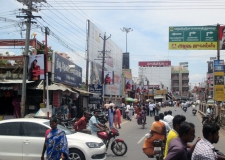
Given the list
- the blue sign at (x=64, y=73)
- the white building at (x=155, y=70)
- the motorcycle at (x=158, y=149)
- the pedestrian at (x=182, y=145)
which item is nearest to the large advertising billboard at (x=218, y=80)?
the blue sign at (x=64, y=73)

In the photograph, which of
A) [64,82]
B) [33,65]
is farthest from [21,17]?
[64,82]

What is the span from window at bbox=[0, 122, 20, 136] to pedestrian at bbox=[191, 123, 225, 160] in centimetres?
623

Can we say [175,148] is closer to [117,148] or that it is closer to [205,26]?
[117,148]

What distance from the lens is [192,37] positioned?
21938 millimetres

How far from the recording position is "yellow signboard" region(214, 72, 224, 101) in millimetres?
22344

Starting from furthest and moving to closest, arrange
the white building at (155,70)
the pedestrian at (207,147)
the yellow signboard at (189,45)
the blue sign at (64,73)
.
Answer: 1. the white building at (155,70)
2. the blue sign at (64,73)
3. the yellow signboard at (189,45)
4. the pedestrian at (207,147)

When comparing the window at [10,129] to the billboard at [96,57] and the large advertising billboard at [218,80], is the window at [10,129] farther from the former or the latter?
the billboard at [96,57]

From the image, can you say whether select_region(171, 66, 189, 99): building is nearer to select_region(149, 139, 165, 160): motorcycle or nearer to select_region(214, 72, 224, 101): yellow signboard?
select_region(214, 72, 224, 101): yellow signboard

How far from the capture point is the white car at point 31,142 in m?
8.68

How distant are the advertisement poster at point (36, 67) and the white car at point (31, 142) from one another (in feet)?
34.2

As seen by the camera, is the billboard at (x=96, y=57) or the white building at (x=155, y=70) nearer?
the billboard at (x=96, y=57)

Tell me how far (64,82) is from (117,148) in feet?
45.4

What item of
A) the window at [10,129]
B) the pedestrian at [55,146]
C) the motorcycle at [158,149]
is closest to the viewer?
the pedestrian at [55,146]

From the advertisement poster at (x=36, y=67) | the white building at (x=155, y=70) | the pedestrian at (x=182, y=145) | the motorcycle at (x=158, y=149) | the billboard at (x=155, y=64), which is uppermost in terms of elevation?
the billboard at (x=155, y=64)
